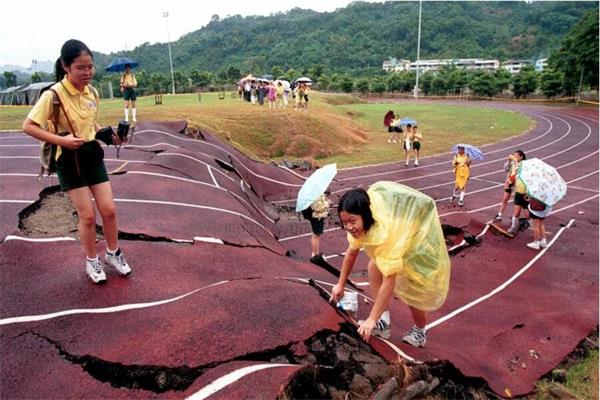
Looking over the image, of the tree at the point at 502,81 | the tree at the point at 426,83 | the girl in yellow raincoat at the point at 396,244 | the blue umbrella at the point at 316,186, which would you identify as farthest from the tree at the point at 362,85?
the girl in yellow raincoat at the point at 396,244

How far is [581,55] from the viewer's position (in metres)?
35.6

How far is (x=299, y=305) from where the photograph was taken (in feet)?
11.7

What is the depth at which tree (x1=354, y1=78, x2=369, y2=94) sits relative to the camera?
196 ft

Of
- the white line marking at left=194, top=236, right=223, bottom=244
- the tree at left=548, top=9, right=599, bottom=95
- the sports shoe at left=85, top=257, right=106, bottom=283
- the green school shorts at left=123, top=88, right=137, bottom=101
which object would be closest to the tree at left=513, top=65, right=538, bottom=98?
the tree at left=548, top=9, right=599, bottom=95

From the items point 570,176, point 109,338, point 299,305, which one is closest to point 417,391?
point 299,305

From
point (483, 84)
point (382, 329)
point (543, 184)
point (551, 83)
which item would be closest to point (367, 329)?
point (382, 329)

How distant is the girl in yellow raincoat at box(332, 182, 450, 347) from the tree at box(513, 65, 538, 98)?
4939 centimetres

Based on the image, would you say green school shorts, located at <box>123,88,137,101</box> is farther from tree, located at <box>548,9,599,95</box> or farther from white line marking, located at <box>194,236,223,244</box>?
tree, located at <box>548,9,599,95</box>

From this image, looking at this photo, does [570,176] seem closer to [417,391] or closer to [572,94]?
[417,391]

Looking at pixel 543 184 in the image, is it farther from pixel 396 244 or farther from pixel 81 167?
pixel 81 167

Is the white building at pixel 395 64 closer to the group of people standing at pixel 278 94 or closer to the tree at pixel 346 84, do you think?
the tree at pixel 346 84

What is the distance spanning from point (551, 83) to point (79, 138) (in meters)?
47.9

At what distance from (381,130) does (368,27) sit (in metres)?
86.1

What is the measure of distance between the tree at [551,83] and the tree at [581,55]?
4.09ft
